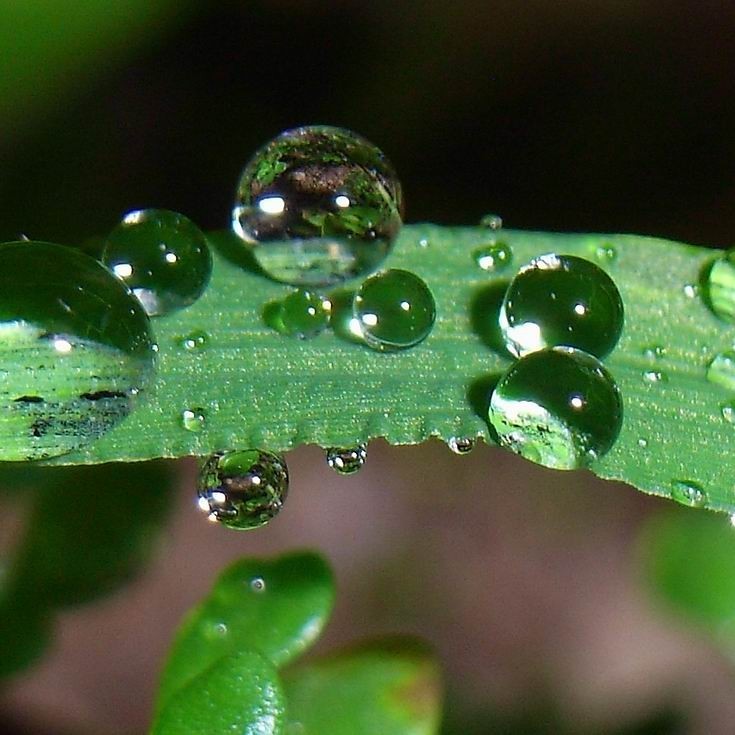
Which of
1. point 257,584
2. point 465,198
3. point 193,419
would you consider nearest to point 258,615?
point 257,584

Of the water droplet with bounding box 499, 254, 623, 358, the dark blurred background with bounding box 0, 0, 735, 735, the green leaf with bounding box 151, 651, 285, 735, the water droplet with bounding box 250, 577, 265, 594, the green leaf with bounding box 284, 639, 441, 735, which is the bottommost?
the green leaf with bounding box 151, 651, 285, 735

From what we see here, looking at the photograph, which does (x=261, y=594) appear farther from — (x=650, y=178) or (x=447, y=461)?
(x=650, y=178)

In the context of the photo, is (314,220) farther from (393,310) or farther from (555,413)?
(555,413)

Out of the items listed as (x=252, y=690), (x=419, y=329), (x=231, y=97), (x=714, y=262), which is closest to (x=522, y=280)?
(x=419, y=329)

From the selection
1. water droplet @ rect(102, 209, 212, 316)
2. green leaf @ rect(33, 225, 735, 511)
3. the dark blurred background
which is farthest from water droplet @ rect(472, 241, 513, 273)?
the dark blurred background

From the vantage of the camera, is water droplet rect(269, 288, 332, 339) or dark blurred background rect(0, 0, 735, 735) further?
dark blurred background rect(0, 0, 735, 735)

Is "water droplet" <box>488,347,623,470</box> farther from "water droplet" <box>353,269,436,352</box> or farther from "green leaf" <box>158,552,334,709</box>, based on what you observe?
"green leaf" <box>158,552,334,709</box>
